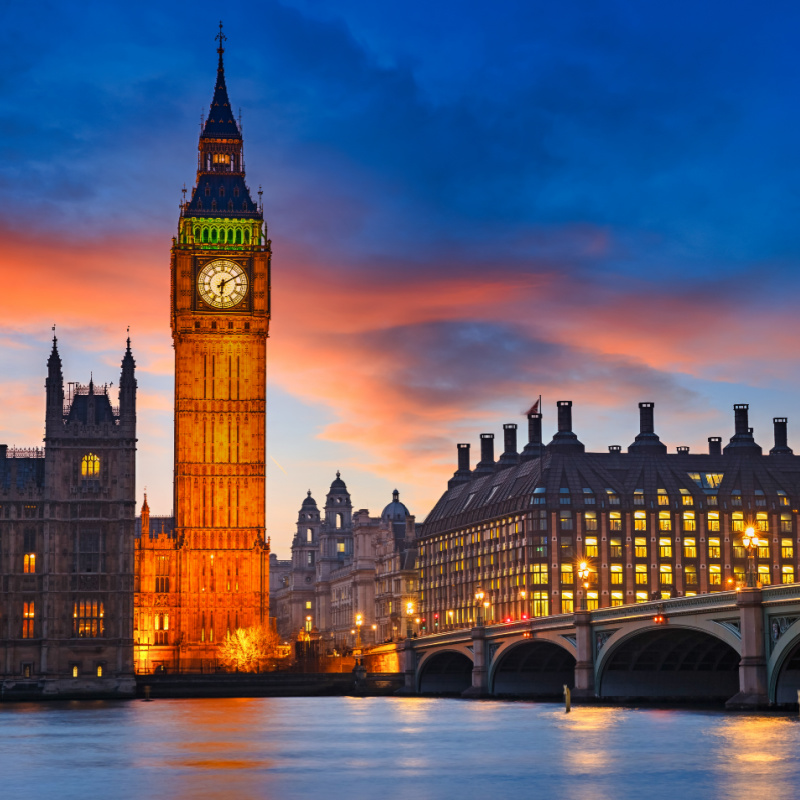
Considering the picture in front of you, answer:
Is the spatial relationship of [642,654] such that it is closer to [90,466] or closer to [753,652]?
[753,652]

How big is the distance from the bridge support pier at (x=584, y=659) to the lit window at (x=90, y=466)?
59582 mm

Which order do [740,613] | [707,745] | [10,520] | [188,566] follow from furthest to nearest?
[188,566]
[10,520]
[740,613]
[707,745]

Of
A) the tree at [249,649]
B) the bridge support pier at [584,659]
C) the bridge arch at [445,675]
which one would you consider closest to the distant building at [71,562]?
the tree at [249,649]

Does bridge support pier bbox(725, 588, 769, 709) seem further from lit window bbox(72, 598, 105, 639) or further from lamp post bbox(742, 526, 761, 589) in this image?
lit window bbox(72, 598, 105, 639)

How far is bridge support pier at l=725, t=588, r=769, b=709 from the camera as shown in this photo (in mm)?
97688

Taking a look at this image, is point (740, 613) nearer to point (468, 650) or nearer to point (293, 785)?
point (293, 785)

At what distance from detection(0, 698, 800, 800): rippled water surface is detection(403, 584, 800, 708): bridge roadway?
4.00 m

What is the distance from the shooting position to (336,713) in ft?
427

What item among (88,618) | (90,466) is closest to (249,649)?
(88,618)

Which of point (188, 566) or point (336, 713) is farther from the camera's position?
point (188, 566)

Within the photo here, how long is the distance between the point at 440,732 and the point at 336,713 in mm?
31043

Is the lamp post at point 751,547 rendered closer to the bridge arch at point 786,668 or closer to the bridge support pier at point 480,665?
the bridge arch at point 786,668

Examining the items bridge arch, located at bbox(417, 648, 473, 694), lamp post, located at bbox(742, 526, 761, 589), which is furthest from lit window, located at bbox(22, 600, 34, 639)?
lamp post, located at bbox(742, 526, 761, 589)

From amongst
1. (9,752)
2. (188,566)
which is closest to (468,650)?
(188,566)
